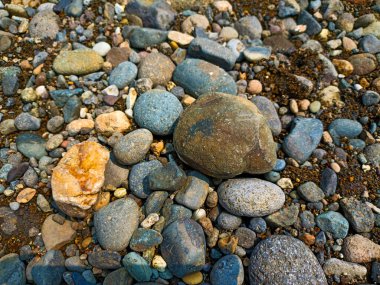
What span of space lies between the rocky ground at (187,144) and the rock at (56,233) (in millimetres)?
11

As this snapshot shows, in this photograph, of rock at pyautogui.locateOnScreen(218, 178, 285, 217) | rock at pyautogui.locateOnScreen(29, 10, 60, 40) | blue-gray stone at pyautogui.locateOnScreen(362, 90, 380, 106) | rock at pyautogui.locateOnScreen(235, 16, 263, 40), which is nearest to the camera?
rock at pyautogui.locateOnScreen(218, 178, 285, 217)

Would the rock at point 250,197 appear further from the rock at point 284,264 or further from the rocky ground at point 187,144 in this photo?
the rock at point 284,264

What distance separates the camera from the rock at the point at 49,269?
8.13ft

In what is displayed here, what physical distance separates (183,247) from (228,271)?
1.27 ft

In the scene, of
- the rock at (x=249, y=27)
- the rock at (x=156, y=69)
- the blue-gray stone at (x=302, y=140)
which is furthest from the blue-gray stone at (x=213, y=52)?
the blue-gray stone at (x=302, y=140)

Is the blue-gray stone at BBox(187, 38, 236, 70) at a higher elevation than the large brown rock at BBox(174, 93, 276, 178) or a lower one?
higher

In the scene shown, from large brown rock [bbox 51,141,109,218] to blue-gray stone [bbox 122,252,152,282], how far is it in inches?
22.0

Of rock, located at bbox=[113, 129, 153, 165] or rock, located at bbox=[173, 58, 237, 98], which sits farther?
rock, located at bbox=[173, 58, 237, 98]

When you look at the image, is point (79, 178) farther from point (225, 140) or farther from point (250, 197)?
point (250, 197)

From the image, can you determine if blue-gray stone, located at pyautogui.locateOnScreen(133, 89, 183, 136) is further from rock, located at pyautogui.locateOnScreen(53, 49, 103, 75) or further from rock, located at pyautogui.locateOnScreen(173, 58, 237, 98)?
rock, located at pyautogui.locateOnScreen(53, 49, 103, 75)

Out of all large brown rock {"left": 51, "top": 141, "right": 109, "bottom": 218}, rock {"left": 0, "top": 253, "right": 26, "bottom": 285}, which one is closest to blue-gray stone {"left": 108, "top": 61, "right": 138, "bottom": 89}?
large brown rock {"left": 51, "top": 141, "right": 109, "bottom": 218}

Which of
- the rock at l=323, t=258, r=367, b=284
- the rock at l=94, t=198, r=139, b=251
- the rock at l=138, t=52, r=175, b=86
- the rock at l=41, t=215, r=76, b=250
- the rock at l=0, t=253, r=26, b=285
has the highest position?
the rock at l=138, t=52, r=175, b=86

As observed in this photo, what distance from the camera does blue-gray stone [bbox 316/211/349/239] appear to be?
263 centimetres

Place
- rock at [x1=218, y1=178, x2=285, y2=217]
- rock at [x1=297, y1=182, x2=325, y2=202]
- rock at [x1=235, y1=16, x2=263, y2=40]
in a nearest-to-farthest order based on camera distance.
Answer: rock at [x1=218, y1=178, x2=285, y2=217], rock at [x1=297, y1=182, x2=325, y2=202], rock at [x1=235, y1=16, x2=263, y2=40]
